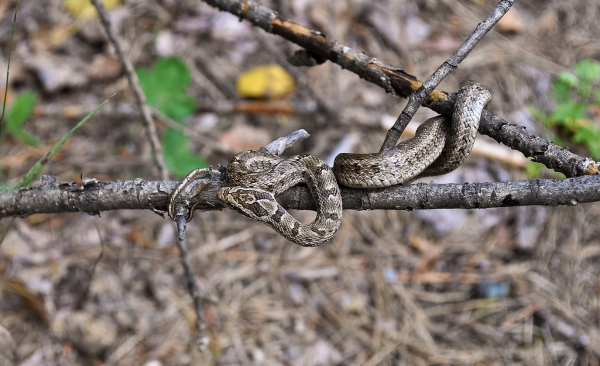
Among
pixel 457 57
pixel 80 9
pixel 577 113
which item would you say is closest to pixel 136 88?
pixel 457 57

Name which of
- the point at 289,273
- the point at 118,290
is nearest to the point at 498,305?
the point at 289,273

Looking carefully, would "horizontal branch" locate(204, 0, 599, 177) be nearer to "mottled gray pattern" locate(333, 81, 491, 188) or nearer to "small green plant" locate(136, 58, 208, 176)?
"mottled gray pattern" locate(333, 81, 491, 188)

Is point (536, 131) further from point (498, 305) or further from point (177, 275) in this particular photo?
point (177, 275)

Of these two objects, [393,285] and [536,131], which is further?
[536,131]

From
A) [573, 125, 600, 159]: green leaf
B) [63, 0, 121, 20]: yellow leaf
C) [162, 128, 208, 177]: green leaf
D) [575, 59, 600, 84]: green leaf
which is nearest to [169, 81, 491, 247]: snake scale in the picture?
[162, 128, 208, 177]: green leaf

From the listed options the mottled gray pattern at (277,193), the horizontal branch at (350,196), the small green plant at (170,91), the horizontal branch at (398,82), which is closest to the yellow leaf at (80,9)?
the small green plant at (170,91)

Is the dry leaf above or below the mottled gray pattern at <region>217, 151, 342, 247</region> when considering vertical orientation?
above
